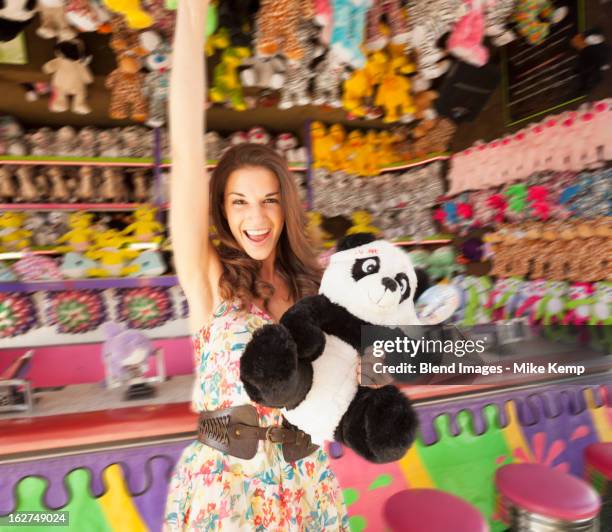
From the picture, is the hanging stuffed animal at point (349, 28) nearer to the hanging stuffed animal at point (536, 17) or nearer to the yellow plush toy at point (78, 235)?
the hanging stuffed animal at point (536, 17)

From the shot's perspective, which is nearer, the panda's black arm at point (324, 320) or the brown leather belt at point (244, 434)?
the panda's black arm at point (324, 320)

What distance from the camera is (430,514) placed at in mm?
1187

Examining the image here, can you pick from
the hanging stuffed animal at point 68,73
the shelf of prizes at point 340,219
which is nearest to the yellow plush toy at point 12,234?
the shelf of prizes at point 340,219

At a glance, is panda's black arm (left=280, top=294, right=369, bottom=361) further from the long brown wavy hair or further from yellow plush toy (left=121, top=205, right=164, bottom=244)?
yellow plush toy (left=121, top=205, right=164, bottom=244)

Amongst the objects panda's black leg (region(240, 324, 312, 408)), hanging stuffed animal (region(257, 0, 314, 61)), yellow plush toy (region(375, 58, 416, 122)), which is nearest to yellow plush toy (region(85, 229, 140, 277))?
hanging stuffed animal (region(257, 0, 314, 61))

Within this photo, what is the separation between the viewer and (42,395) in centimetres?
168

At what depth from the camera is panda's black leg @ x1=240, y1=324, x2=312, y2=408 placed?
61 centimetres

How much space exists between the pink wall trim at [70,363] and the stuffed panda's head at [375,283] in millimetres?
1706

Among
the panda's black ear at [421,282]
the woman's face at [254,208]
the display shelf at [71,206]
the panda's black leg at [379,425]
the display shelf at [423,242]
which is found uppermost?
the display shelf at [71,206]

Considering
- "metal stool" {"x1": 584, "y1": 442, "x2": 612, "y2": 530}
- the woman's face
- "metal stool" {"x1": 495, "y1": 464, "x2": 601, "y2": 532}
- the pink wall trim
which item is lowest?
"metal stool" {"x1": 584, "y1": 442, "x2": 612, "y2": 530}

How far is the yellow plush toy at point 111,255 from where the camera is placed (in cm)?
264

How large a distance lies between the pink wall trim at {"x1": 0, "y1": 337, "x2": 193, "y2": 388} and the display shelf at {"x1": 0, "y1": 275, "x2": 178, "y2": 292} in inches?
13.1

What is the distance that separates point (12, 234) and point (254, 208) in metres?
2.43

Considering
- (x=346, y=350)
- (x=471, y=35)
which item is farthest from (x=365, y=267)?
(x=471, y=35)
